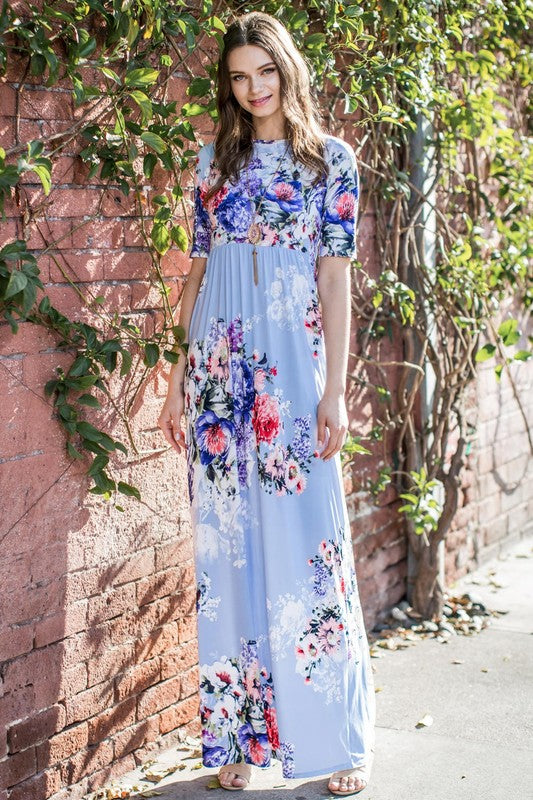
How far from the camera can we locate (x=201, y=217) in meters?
2.83

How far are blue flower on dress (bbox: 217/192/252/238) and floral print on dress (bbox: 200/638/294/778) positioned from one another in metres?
1.04

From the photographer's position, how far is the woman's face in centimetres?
265

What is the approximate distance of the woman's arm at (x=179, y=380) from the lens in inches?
111

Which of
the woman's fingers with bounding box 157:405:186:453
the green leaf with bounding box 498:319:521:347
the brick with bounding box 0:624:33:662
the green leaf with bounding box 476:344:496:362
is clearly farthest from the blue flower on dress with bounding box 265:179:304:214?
the green leaf with bounding box 498:319:521:347

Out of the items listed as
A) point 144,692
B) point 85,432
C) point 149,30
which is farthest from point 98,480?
point 149,30

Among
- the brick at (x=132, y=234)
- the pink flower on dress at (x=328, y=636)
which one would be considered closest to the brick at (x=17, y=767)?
the pink flower on dress at (x=328, y=636)

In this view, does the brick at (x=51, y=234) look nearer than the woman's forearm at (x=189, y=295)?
Yes

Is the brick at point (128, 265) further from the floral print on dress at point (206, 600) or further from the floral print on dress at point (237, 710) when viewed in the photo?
the floral print on dress at point (237, 710)

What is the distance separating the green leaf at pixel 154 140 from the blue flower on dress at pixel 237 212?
0.73 ft

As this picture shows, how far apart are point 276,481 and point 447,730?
1.07 meters

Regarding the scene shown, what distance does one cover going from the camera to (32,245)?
100 inches

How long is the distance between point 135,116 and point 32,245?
503 millimetres

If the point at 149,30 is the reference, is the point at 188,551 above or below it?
below

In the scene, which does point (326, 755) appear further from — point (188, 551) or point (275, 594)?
point (188, 551)
